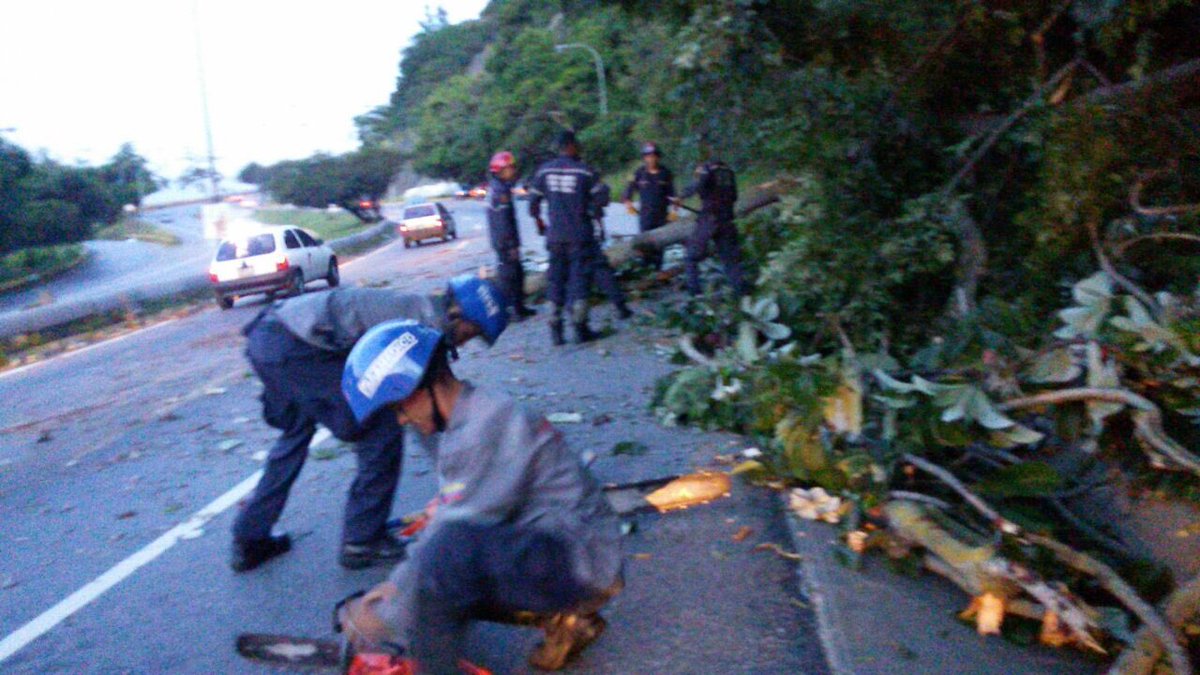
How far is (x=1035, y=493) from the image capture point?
457cm

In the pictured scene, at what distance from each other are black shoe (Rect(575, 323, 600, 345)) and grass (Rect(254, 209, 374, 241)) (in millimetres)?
41910

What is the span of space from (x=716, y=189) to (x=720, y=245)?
66cm

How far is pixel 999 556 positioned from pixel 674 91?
4.48m

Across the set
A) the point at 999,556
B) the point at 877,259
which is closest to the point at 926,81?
the point at 877,259

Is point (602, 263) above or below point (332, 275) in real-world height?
above


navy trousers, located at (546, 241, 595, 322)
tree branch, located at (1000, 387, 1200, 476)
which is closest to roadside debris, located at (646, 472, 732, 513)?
tree branch, located at (1000, 387, 1200, 476)

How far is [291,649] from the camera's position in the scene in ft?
13.1

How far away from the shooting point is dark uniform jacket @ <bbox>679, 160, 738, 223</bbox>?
10773 mm

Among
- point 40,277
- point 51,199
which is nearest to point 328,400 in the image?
point 40,277

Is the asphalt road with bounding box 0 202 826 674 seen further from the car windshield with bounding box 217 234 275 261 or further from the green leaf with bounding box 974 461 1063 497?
the car windshield with bounding box 217 234 275 261

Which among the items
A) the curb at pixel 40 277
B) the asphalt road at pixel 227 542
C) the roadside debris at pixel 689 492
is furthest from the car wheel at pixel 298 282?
the curb at pixel 40 277

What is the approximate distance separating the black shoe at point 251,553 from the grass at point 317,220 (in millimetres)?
46501

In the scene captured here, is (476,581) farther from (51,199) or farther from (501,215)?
(51,199)

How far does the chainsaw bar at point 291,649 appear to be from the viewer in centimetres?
396
